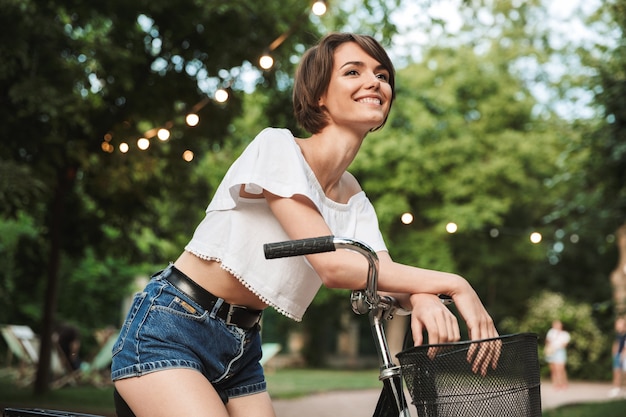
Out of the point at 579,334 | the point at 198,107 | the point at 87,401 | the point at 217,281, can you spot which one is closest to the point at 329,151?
the point at 217,281

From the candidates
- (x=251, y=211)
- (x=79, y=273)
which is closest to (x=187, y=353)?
(x=251, y=211)

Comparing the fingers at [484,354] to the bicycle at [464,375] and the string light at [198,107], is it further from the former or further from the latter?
the string light at [198,107]

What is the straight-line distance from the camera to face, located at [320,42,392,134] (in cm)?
228

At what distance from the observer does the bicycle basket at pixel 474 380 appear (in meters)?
1.76

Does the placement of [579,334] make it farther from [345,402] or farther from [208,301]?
[208,301]

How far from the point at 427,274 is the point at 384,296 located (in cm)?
18

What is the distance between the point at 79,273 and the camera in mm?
22922

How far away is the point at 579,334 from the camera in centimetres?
2881

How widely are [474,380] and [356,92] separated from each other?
33.3 inches

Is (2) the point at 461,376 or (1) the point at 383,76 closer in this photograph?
(2) the point at 461,376

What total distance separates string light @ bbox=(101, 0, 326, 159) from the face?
4884 mm

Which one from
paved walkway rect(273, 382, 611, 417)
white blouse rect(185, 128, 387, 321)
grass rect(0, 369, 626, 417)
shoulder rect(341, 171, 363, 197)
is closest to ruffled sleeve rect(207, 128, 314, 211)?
white blouse rect(185, 128, 387, 321)

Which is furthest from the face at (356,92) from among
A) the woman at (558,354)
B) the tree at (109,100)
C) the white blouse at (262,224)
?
the woman at (558,354)

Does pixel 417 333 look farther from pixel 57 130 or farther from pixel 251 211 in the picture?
pixel 57 130
